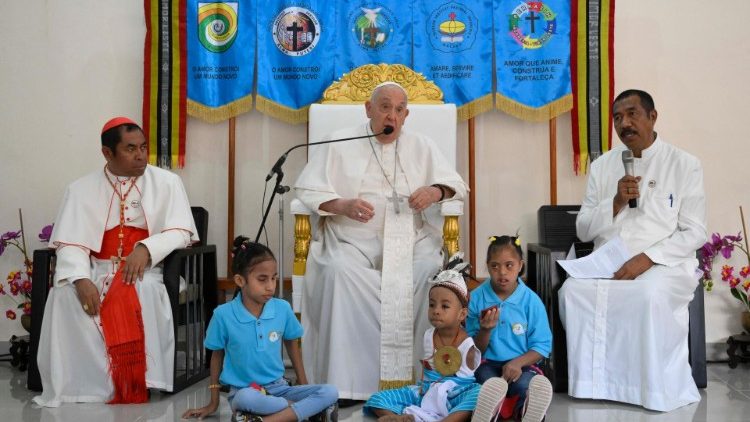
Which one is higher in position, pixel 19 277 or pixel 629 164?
pixel 629 164

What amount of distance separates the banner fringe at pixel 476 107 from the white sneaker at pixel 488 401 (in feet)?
9.03

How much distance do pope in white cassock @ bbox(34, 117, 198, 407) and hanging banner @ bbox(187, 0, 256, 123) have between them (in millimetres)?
1268

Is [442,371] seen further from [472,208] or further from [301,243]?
[472,208]

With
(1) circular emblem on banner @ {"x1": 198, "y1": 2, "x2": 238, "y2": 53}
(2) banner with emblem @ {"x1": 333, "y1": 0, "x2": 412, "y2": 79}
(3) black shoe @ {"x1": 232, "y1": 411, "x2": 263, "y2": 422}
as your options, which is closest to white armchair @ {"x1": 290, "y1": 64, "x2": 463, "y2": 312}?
(2) banner with emblem @ {"x1": 333, "y1": 0, "x2": 412, "y2": 79}

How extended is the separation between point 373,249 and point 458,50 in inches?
72.2

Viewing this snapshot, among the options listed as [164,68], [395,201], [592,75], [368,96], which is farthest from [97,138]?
[592,75]

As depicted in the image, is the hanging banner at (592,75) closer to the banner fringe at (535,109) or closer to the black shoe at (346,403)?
the banner fringe at (535,109)

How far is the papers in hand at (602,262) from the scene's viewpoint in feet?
16.1

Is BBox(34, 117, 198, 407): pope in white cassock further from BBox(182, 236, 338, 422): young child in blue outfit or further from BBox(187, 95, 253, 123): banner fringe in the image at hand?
BBox(187, 95, 253, 123): banner fringe

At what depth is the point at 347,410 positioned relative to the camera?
15.1 feet

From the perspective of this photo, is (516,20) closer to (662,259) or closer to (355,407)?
(662,259)

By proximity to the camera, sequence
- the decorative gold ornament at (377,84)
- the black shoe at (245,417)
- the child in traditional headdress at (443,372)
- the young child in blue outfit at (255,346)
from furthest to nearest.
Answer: the decorative gold ornament at (377,84), the child in traditional headdress at (443,372), the young child in blue outfit at (255,346), the black shoe at (245,417)

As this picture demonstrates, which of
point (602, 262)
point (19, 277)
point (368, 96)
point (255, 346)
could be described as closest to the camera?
point (255, 346)

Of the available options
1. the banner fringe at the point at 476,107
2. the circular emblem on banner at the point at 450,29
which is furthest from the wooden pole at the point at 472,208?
the circular emblem on banner at the point at 450,29
